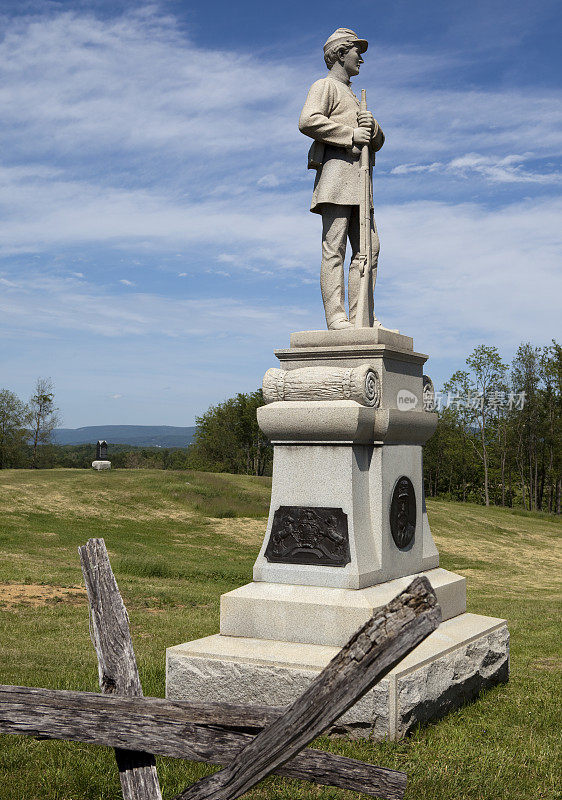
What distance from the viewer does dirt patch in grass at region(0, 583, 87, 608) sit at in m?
11.7

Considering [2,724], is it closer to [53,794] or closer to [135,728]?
[135,728]

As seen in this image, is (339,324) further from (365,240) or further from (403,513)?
(403,513)

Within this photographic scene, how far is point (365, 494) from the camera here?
265 inches

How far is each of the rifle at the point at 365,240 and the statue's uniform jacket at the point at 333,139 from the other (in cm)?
8

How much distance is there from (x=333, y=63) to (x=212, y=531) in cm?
1744

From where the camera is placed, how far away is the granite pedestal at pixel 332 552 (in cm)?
603

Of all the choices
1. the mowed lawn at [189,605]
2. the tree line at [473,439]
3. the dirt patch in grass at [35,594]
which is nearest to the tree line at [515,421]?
the tree line at [473,439]

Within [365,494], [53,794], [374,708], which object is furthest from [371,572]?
[53,794]

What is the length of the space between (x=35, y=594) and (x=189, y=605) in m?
2.33

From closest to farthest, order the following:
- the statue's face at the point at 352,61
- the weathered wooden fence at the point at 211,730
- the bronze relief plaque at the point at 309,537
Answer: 1. the weathered wooden fence at the point at 211,730
2. the bronze relief plaque at the point at 309,537
3. the statue's face at the point at 352,61

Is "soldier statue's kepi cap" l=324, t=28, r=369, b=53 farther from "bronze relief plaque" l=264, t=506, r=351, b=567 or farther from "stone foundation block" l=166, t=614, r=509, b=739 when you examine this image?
"stone foundation block" l=166, t=614, r=509, b=739

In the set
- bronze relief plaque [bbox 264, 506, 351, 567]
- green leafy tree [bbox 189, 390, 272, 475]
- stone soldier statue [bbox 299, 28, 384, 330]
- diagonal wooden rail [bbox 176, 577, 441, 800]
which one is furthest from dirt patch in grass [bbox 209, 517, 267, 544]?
green leafy tree [bbox 189, 390, 272, 475]

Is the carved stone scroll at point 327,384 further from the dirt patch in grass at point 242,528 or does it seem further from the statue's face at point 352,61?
the dirt patch in grass at point 242,528

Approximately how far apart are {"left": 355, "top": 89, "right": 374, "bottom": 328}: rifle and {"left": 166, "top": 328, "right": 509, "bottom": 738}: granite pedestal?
42cm
